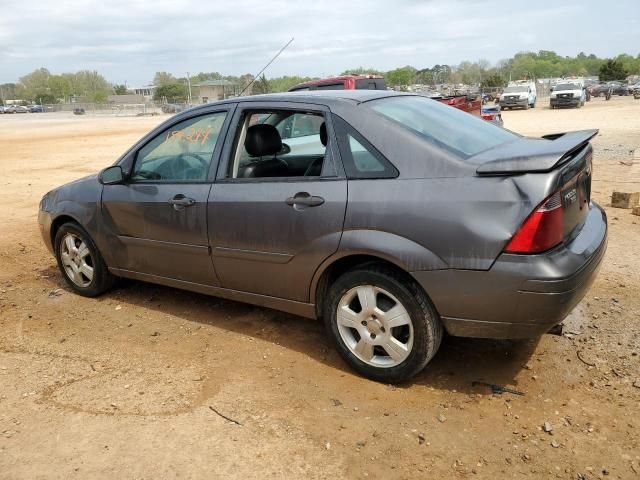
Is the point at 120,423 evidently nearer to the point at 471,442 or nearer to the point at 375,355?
the point at 375,355

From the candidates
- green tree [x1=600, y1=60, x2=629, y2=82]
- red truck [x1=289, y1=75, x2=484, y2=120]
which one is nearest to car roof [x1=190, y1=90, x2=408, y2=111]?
red truck [x1=289, y1=75, x2=484, y2=120]

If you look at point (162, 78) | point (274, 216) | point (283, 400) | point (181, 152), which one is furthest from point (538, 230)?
point (162, 78)

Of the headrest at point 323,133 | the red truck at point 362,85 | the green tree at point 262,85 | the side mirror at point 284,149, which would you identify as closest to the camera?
the headrest at point 323,133

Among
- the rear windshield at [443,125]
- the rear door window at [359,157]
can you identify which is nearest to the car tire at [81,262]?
the rear door window at [359,157]

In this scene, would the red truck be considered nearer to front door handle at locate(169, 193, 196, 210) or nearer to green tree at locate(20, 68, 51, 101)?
front door handle at locate(169, 193, 196, 210)

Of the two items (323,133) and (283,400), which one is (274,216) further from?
(283,400)

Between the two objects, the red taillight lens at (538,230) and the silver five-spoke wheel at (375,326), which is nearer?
the red taillight lens at (538,230)

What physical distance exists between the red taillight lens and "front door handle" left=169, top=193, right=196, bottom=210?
2.24m

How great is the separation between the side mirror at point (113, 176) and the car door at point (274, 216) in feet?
3.41

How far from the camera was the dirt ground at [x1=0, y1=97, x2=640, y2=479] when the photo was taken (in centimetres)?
272

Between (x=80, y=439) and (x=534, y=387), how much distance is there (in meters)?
2.54

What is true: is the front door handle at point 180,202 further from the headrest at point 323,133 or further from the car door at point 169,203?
the headrest at point 323,133

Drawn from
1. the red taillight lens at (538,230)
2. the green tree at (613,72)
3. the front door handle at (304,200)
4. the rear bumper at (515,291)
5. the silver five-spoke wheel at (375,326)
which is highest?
the green tree at (613,72)

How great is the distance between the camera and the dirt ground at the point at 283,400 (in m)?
2.72
